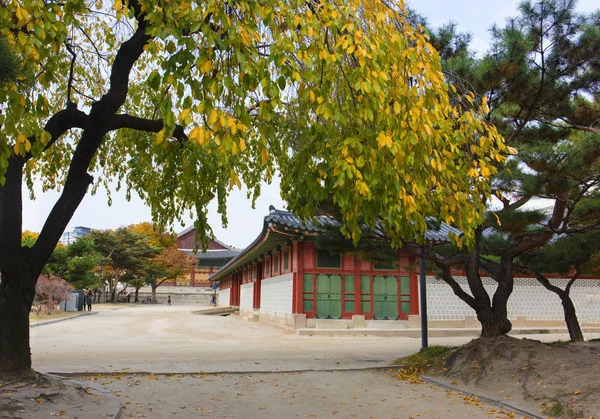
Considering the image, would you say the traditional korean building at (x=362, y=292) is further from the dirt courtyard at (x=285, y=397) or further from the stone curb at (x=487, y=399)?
the stone curb at (x=487, y=399)

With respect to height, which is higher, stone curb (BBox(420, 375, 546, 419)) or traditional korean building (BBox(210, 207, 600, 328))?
traditional korean building (BBox(210, 207, 600, 328))

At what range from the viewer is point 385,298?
17969 mm

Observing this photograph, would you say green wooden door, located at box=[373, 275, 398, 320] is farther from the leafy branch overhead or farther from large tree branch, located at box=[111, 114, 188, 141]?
large tree branch, located at box=[111, 114, 188, 141]

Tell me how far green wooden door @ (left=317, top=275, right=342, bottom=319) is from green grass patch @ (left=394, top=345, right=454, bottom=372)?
26.3ft

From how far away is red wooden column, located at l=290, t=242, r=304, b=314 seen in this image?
55.6ft

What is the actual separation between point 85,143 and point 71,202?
2.23 feet

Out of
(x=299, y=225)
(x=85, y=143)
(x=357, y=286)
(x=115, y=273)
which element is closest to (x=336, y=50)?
(x=85, y=143)

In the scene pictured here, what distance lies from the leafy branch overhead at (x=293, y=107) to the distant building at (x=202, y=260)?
57693 millimetres

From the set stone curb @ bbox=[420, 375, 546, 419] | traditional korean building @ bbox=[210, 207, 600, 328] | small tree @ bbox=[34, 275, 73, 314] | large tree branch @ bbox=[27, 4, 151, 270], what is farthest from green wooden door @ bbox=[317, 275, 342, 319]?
small tree @ bbox=[34, 275, 73, 314]

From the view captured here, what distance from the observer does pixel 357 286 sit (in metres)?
17.6

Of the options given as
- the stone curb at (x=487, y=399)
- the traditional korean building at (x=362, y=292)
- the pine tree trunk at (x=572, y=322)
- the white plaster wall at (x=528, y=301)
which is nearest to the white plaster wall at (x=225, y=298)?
the traditional korean building at (x=362, y=292)

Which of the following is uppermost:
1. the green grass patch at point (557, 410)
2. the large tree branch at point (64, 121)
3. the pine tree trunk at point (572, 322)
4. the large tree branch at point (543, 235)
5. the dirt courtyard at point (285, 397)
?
the large tree branch at point (64, 121)

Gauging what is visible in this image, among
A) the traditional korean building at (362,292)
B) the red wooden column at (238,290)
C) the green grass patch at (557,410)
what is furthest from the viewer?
the red wooden column at (238,290)

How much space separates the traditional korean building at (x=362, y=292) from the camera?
17078mm
